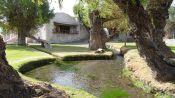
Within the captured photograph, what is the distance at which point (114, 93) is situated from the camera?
16484mm

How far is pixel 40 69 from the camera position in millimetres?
25359

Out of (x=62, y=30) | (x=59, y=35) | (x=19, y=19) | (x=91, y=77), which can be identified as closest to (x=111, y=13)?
(x=91, y=77)

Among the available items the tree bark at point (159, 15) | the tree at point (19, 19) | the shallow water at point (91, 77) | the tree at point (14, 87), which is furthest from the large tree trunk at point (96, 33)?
the tree at point (14, 87)

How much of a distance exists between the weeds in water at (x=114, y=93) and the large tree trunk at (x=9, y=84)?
7.16 metres

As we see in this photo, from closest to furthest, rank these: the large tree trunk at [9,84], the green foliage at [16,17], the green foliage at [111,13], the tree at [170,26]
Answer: the large tree trunk at [9,84] < the green foliage at [111,13] < the green foliage at [16,17] < the tree at [170,26]

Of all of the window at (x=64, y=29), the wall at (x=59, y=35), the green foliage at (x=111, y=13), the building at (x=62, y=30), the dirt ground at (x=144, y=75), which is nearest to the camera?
the dirt ground at (x=144, y=75)

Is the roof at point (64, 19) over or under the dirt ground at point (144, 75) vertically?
over

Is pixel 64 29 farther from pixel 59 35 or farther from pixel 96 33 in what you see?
pixel 96 33

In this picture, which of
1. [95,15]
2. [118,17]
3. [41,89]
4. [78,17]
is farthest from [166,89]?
[78,17]

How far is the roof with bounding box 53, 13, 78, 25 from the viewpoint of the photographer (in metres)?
75.8

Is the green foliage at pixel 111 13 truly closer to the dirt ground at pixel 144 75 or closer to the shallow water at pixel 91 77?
the shallow water at pixel 91 77

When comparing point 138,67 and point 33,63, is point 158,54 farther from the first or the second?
point 33,63

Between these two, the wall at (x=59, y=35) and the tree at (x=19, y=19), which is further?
the wall at (x=59, y=35)

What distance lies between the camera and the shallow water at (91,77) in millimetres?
17734
